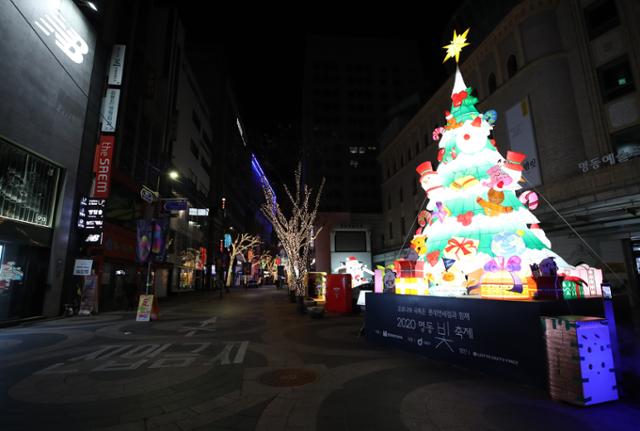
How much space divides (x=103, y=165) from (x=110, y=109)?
12.3 ft

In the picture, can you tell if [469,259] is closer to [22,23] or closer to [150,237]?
[150,237]

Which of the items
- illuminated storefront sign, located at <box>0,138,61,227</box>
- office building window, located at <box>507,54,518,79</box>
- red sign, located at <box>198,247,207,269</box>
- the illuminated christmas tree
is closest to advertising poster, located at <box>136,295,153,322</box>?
illuminated storefront sign, located at <box>0,138,61,227</box>

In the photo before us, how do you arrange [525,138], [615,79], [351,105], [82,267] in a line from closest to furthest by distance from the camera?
[615,79] → [82,267] → [525,138] → [351,105]

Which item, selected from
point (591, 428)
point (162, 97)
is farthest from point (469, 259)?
point (162, 97)

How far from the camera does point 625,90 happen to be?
16250 mm

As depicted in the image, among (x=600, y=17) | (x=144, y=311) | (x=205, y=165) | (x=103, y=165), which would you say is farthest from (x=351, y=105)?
(x=144, y=311)

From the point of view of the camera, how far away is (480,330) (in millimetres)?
6168

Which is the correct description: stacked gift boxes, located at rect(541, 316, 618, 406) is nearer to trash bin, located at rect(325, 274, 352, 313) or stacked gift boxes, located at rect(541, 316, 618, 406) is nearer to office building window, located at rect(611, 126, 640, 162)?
trash bin, located at rect(325, 274, 352, 313)

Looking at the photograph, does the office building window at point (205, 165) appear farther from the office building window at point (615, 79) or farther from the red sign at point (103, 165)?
the office building window at point (615, 79)

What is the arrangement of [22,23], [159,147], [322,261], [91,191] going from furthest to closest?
[322,261], [159,147], [91,191], [22,23]

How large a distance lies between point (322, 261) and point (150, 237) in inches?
1032

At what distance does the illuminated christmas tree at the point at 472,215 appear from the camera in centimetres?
827

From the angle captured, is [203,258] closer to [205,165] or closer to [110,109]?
[205,165]

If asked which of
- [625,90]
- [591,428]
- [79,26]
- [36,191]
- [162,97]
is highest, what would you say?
[162,97]
